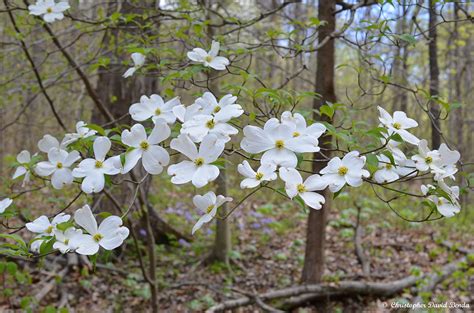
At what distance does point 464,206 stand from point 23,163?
7.05 m

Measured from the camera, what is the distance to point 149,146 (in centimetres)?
103

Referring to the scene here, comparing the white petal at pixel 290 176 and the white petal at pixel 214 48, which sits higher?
the white petal at pixel 214 48

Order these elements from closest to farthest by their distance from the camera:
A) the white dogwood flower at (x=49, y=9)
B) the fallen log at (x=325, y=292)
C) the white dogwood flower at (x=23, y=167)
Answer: the white dogwood flower at (x=23, y=167), the white dogwood flower at (x=49, y=9), the fallen log at (x=325, y=292)

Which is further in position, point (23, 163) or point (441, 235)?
point (441, 235)

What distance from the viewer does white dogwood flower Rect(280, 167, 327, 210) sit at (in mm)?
962

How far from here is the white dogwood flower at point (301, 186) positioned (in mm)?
962

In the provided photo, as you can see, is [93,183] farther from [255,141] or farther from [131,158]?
[255,141]

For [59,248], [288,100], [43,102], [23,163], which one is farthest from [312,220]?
[43,102]

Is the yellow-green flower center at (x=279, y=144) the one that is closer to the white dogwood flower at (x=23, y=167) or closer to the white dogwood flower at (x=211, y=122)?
the white dogwood flower at (x=211, y=122)

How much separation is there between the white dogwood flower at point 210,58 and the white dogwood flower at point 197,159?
504 mm

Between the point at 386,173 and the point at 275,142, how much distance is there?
11.7 inches

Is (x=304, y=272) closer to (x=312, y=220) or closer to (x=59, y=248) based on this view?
(x=312, y=220)

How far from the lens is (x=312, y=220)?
3396 mm

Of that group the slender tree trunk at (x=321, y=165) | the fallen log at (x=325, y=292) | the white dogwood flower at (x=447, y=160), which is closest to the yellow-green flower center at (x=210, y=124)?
the white dogwood flower at (x=447, y=160)
